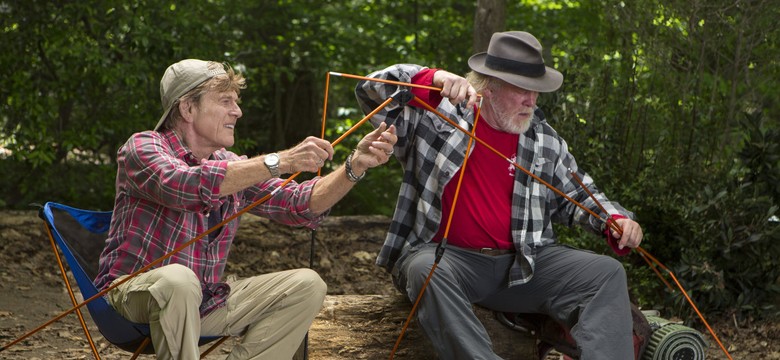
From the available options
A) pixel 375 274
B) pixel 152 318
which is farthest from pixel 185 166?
pixel 375 274

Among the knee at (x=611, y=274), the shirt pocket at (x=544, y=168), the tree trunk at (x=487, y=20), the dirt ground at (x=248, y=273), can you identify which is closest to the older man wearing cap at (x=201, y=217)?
the shirt pocket at (x=544, y=168)

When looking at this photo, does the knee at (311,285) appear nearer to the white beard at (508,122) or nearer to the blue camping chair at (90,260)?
the blue camping chair at (90,260)

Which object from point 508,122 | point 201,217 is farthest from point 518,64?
point 201,217

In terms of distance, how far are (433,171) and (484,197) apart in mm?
219

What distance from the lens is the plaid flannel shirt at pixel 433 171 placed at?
380 centimetres

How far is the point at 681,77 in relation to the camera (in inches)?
230

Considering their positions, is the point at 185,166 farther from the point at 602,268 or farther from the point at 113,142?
the point at 113,142

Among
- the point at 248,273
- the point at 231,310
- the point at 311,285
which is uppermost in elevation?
the point at 311,285

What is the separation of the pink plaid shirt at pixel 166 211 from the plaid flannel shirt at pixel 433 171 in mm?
550

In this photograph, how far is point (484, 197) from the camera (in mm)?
3863

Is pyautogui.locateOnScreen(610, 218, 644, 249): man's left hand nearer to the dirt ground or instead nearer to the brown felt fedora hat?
the brown felt fedora hat

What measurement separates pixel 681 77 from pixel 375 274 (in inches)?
85.2

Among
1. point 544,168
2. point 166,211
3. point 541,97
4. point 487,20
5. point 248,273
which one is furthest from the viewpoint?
point 487,20

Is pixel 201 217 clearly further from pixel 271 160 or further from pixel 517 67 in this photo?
pixel 517 67
